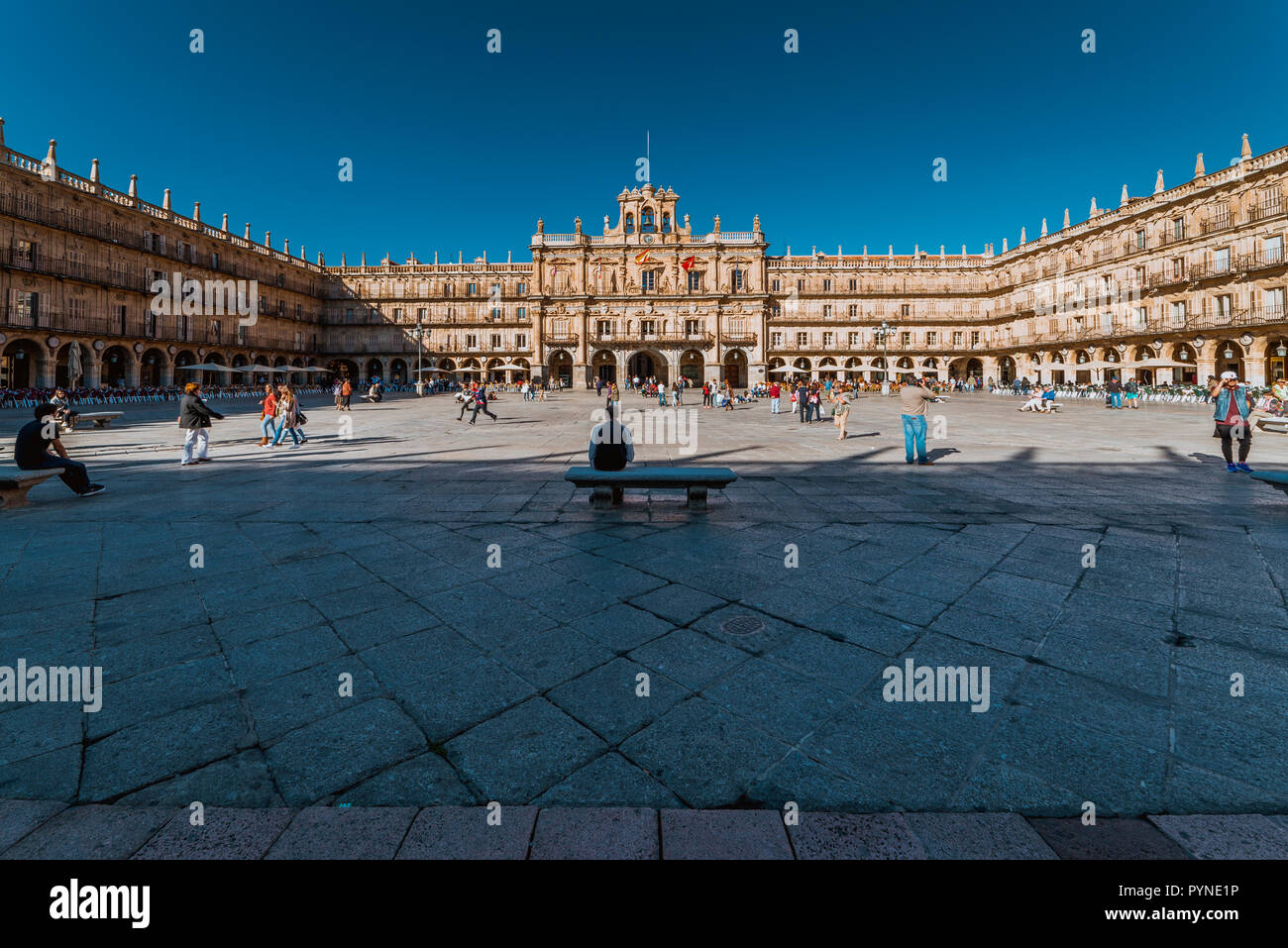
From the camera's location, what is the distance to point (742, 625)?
10.4ft

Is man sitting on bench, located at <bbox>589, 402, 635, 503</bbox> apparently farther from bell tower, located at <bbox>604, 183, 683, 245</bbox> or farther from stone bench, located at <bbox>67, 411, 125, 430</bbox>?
bell tower, located at <bbox>604, 183, 683, 245</bbox>

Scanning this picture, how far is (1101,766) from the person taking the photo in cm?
200

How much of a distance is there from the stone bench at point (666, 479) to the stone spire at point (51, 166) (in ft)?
119

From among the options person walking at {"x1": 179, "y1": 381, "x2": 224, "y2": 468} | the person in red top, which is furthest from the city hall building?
person walking at {"x1": 179, "y1": 381, "x2": 224, "y2": 468}

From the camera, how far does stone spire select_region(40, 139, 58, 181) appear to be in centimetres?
2720

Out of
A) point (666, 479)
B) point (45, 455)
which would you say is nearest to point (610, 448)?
point (666, 479)

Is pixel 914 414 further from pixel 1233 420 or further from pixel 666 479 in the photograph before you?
pixel 666 479

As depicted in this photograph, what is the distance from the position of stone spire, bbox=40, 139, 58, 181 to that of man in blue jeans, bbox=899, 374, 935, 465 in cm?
3779

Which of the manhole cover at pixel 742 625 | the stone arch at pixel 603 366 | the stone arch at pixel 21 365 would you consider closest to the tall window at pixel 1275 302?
the stone arch at pixel 603 366

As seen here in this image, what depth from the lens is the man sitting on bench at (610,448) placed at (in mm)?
6148

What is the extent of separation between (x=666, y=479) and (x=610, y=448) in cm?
83
